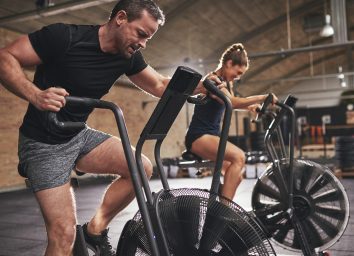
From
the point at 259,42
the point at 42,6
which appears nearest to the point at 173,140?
the point at 259,42

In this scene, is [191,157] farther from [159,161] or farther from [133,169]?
[133,169]

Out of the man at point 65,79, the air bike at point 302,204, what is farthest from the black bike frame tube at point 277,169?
the man at point 65,79

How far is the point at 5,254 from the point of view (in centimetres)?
292

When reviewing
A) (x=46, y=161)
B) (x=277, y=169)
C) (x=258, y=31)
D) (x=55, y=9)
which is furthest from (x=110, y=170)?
(x=258, y=31)

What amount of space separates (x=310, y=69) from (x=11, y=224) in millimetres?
15366

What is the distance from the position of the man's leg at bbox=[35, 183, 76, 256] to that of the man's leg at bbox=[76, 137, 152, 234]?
247 mm

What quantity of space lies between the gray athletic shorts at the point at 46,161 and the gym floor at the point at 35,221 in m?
1.55

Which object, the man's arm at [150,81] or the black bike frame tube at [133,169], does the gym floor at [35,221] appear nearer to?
the man's arm at [150,81]

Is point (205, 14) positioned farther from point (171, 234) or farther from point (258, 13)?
point (171, 234)

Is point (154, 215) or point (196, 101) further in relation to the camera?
point (196, 101)

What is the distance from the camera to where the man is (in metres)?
1.53

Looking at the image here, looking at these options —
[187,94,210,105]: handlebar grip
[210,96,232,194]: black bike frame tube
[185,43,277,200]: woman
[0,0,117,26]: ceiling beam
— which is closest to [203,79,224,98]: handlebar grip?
[210,96,232,194]: black bike frame tube

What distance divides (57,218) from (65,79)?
1.94 feet

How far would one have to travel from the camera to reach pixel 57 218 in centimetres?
159
